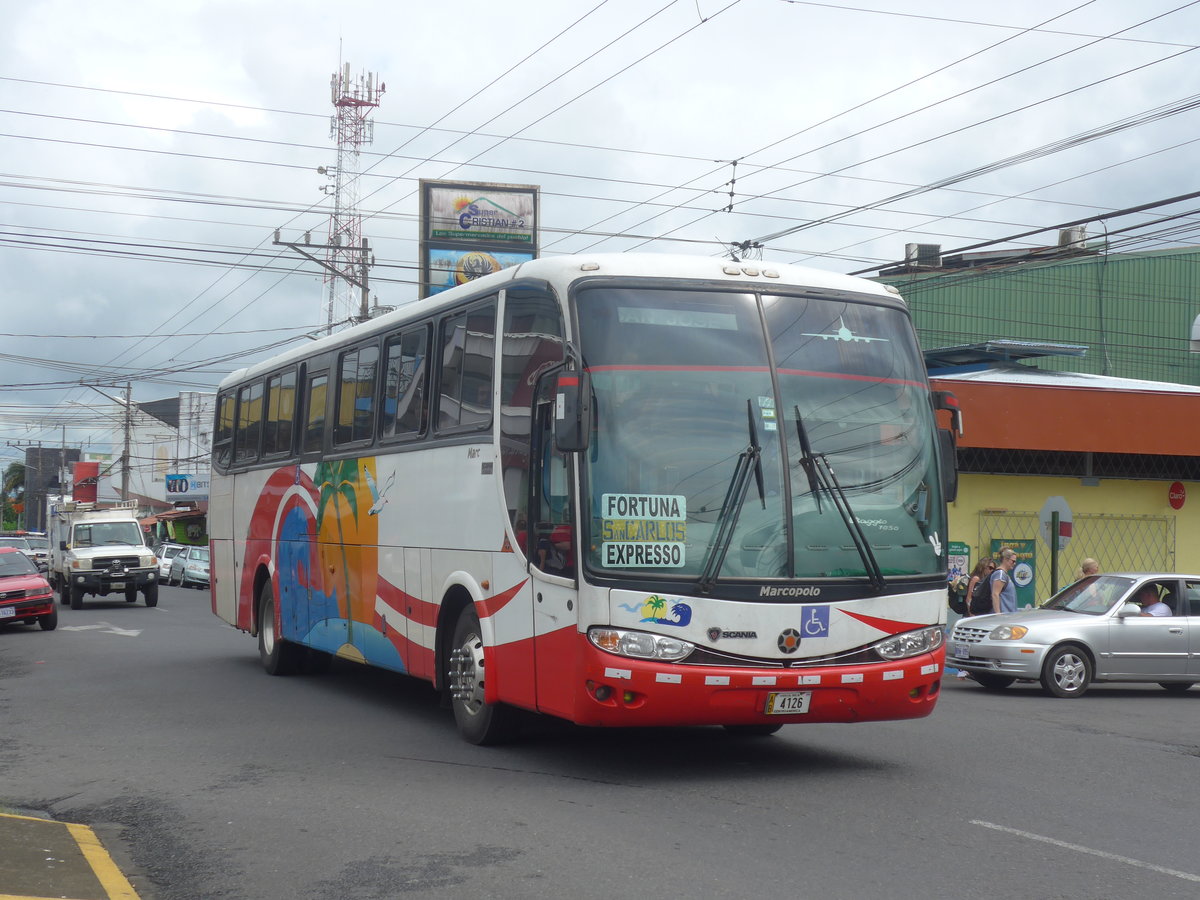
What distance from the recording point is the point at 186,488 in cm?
7662

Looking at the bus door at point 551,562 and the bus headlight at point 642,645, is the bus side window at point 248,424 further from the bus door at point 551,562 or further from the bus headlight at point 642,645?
the bus headlight at point 642,645

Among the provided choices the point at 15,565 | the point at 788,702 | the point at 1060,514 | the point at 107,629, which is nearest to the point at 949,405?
the point at 788,702

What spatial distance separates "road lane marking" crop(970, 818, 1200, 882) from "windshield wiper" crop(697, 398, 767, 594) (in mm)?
2071

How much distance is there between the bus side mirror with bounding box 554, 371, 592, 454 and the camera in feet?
27.2

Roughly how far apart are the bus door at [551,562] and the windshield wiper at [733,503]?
83cm

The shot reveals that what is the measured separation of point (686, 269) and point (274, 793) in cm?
429

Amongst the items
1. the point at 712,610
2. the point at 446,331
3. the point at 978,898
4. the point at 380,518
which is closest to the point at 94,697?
the point at 380,518

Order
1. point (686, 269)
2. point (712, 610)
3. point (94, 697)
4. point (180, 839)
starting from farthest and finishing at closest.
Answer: point (94, 697) < point (686, 269) < point (712, 610) < point (180, 839)

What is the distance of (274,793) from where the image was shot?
8492 mm

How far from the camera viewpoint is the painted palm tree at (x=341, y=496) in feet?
42.8

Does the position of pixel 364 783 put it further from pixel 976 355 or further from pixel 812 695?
pixel 976 355

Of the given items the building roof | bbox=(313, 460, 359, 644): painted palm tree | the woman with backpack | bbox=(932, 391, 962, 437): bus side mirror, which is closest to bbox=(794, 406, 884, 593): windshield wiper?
bbox=(932, 391, 962, 437): bus side mirror

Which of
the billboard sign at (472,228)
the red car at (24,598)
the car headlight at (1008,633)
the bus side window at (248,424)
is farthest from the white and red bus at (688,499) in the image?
the billboard sign at (472,228)

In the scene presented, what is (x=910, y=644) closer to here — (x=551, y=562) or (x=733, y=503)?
(x=733, y=503)
